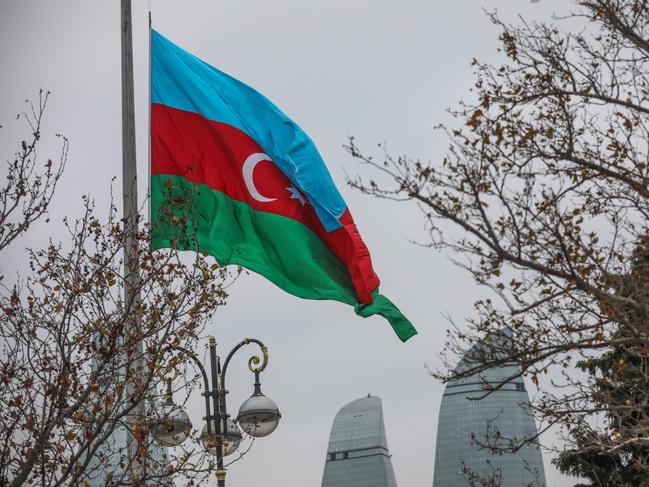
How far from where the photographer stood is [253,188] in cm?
1861

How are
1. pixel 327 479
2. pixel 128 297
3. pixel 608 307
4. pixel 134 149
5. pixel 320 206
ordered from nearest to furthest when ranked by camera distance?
pixel 608 307 < pixel 128 297 < pixel 134 149 < pixel 320 206 < pixel 327 479

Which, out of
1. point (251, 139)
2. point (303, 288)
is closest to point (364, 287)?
point (303, 288)

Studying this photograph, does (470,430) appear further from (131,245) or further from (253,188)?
(131,245)

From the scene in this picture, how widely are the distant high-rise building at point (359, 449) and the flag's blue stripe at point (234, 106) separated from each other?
135642 mm

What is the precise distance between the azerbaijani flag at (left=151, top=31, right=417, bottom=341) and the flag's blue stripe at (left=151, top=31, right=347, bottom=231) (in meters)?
0.02

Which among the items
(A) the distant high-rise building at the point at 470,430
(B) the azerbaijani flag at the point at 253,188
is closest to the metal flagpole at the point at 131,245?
(B) the azerbaijani flag at the point at 253,188

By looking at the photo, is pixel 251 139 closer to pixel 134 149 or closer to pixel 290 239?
pixel 290 239

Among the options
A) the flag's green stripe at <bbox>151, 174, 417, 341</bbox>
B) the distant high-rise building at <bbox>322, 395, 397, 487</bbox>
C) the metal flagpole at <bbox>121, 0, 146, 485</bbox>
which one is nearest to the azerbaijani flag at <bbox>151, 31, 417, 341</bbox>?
the flag's green stripe at <bbox>151, 174, 417, 341</bbox>

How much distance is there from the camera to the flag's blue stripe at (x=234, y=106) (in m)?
18.8

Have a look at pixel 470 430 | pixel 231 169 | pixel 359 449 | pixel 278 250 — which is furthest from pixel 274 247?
pixel 359 449

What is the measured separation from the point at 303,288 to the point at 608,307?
286 inches

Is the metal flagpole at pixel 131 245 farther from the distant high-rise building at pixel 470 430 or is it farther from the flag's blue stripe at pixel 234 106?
the distant high-rise building at pixel 470 430

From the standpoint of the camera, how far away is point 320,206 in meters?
18.5

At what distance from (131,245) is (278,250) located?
454 centimetres
